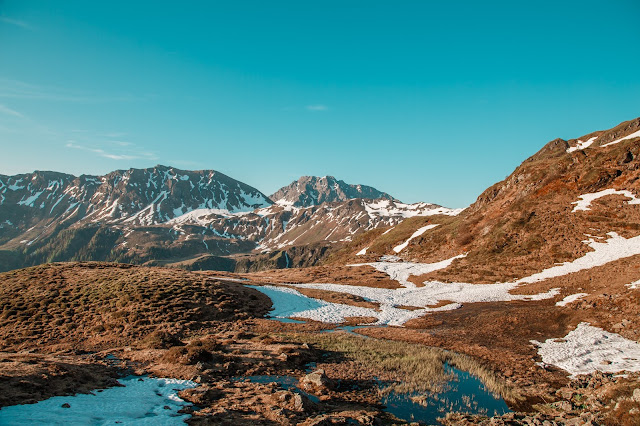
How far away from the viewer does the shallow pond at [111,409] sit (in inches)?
488

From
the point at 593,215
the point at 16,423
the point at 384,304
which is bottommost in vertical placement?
the point at 384,304

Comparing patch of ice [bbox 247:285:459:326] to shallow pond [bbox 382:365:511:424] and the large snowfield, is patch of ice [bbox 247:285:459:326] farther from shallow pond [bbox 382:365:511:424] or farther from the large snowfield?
shallow pond [bbox 382:365:511:424]

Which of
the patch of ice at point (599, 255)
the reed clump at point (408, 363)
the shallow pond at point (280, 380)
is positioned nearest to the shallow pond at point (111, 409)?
the shallow pond at point (280, 380)

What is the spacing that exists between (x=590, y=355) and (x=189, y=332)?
34175mm

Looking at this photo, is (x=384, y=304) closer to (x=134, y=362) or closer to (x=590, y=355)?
(x=590, y=355)

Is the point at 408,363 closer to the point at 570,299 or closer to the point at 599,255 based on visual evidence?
the point at 570,299

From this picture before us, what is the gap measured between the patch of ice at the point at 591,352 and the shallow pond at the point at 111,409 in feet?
80.3

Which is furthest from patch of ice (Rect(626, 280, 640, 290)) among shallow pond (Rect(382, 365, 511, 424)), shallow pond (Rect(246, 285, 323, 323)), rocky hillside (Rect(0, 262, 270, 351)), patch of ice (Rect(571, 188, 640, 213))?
rocky hillside (Rect(0, 262, 270, 351))

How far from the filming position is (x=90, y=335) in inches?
1157

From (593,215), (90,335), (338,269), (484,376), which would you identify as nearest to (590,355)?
(484,376)

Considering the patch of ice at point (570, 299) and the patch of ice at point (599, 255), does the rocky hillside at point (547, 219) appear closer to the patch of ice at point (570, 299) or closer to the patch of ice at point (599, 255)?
the patch of ice at point (599, 255)

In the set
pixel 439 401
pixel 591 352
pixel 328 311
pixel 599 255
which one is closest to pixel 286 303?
pixel 328 311

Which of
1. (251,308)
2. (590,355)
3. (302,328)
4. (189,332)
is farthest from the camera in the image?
(251,308)

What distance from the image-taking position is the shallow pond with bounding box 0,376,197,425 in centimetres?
1240
